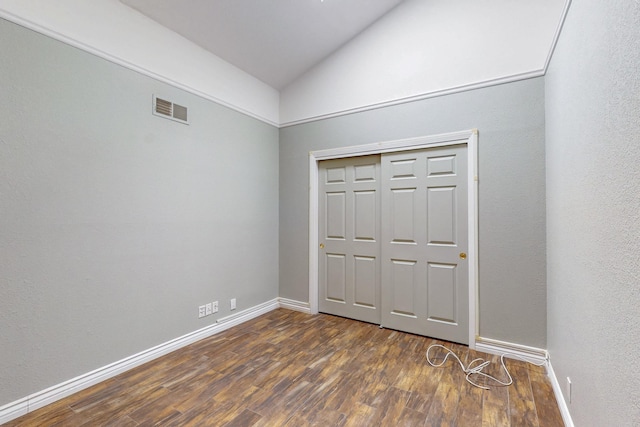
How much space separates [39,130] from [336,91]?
9.49 feet

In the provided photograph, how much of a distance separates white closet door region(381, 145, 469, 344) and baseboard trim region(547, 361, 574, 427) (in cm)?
71

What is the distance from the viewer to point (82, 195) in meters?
2.21

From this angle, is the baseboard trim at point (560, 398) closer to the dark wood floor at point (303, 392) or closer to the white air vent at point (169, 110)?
the dark wood floor at point (303, 392)

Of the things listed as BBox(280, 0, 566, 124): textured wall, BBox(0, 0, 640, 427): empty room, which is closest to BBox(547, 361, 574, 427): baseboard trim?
BBox(0, 0, 640, 427): empty room

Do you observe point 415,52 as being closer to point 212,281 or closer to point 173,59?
point 173,59

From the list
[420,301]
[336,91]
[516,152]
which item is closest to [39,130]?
[336,91]

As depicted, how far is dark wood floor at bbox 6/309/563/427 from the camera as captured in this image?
1.88 metres

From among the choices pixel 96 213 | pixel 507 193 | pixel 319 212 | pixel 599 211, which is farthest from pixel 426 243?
pixel 96 213

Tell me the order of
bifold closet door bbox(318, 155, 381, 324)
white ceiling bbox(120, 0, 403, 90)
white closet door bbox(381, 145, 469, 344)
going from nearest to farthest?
white ceiling bbox(120, 0, 403, 90)
white closet door bbox(381, 145, 469, 344)
bifold closet door bbox(318, 155, 381, 324)

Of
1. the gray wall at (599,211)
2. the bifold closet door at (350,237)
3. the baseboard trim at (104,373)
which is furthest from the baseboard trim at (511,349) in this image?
the baseboard trim at (104,373)

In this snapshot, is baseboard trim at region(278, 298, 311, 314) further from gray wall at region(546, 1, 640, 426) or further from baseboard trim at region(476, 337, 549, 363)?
gray wall at region(546, 1, 640, 426)

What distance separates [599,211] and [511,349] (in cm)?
192

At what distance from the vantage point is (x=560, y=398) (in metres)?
1.97

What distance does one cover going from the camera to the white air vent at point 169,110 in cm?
270
